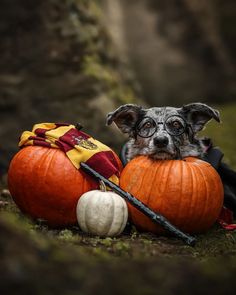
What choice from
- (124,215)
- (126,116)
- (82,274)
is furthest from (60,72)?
(82,274)

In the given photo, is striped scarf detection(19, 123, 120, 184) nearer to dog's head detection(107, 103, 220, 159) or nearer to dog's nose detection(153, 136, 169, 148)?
dog's head detection(107, 103, 220, 159)

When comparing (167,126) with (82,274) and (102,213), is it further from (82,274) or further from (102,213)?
(82,274)

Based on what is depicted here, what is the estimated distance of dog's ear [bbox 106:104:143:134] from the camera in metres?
5.64

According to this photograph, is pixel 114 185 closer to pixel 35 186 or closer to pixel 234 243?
pixel 35 186

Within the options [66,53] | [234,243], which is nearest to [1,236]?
[234,243]

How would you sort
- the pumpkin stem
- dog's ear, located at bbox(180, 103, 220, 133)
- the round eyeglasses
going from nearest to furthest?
the pumpkin stem → the round eyeglasses → dog's ear, located at bbox(180, 103, 220, 133)

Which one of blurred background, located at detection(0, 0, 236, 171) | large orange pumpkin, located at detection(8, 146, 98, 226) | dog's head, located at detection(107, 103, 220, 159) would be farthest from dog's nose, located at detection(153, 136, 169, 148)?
blurred background, located at detection(0, 0, 236, 171)

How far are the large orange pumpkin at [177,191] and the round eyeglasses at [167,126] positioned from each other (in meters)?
0.35

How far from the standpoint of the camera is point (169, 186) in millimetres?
4969

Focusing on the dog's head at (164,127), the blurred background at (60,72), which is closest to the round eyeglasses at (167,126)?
the dog's head at (164,127)

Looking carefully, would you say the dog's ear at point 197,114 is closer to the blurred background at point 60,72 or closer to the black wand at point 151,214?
the black wand at point 151,214

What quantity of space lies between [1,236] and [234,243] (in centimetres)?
285

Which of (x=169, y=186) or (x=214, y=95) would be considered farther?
(x=214, y=95)

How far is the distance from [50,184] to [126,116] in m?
1.26
